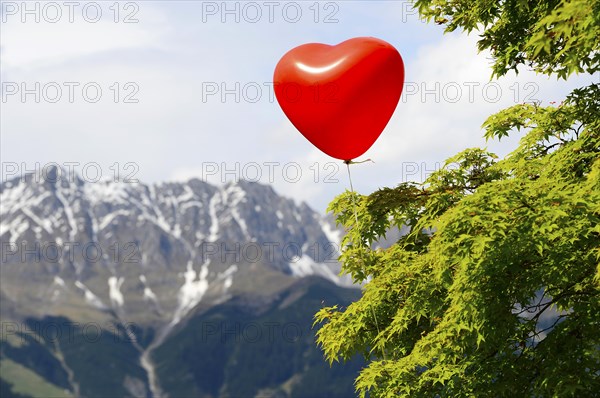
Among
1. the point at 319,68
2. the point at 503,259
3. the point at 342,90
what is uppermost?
the point at 319,68

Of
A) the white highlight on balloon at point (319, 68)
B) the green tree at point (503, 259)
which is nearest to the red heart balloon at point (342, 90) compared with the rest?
the white highlight on balloon at point (319, 68)

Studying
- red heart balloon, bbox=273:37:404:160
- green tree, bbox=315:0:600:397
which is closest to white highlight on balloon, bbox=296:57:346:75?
red heart balloon, bbox=273:37:404:160

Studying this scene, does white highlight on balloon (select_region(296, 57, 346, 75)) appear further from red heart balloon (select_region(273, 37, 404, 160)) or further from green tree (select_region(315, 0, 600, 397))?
green tree (select_region(315, 0, 600, 397))

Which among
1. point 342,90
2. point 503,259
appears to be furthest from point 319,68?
point 503,259

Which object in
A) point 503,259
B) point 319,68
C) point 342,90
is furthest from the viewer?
point 319,68

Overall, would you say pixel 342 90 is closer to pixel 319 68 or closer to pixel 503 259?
pixel 319 68

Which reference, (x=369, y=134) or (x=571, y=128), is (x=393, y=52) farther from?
(x=571, y=128)
